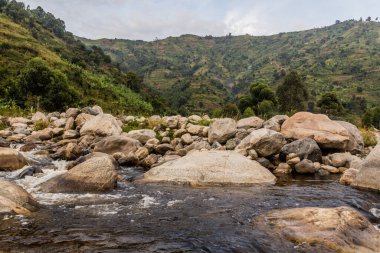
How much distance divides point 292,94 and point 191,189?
173 feet

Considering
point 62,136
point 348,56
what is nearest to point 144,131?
point 62,136

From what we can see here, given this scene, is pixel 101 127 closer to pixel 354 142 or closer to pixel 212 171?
pixel 212 171

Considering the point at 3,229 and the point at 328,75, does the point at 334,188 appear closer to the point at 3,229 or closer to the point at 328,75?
the point at 3,229

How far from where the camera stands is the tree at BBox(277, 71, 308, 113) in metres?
60.4

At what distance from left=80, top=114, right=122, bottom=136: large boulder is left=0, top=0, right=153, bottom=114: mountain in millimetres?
14858

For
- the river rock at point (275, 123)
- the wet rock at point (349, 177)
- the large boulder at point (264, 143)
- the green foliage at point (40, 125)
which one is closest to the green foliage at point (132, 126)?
the green foliage at point (40, 125)

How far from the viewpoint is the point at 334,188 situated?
12.3 meters

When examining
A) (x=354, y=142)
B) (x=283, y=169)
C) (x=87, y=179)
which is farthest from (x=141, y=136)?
(x=354, y=142)

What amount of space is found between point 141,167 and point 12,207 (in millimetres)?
7780

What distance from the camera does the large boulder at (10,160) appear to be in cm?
1337

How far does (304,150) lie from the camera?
15484mm

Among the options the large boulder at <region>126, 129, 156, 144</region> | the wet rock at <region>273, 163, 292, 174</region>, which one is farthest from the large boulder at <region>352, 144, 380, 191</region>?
the large boulder at <region>126, 129, 156, 144</region>

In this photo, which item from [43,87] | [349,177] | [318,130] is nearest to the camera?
[349,177]

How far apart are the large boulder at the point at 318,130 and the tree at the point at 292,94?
43312 millimetres
